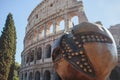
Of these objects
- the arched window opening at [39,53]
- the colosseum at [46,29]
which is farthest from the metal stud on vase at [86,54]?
the arched window opening at [39,53]

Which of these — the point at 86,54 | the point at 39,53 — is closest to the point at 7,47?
the point at 39,53

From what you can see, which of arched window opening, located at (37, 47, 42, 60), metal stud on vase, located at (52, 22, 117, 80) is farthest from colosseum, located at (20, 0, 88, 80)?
metal stud on vase, located at (52, 22, 117, 80)

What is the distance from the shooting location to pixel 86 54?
162 centimetres

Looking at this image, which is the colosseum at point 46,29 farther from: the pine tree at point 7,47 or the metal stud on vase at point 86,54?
the metal stud on vase at point 86,54

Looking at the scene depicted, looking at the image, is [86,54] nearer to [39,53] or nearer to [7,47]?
[7,47]

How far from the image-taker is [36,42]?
74.0 feet

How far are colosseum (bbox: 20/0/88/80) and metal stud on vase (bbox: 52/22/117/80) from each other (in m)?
15.6

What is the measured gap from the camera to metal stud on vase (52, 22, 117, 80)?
160 centimetres

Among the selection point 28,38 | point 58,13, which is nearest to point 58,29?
point 58,13

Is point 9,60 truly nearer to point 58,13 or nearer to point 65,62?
point 58,13

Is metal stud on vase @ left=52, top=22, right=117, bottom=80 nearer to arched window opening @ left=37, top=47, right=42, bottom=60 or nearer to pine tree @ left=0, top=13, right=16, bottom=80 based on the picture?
pine tree @ left=0, top=13, right=16, bottom=80

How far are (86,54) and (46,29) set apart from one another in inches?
809

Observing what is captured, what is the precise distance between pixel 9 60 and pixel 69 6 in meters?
8.58

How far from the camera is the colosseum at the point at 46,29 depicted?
19.1 meters
